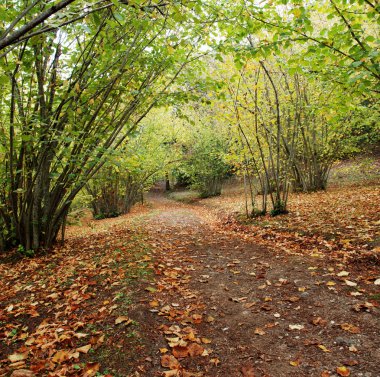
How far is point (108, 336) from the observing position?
3.21 metres

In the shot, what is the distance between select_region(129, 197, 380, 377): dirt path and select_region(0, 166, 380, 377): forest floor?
0.01 meters

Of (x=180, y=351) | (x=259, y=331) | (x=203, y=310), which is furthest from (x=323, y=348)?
(x=203, y=310)

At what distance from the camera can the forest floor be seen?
9.10 ft

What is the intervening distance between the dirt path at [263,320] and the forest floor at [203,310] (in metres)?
0.01

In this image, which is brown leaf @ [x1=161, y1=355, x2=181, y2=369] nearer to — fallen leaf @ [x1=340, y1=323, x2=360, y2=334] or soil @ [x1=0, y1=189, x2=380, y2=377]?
soil @ [x1=0, y1=189, x2=380, y2=377]

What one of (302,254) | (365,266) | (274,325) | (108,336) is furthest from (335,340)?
(302,254)

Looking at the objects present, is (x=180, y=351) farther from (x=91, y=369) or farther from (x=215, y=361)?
(x=91, y=369)

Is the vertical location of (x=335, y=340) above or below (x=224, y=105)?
below

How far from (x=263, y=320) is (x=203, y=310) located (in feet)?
2.60

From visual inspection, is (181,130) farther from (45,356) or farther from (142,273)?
(45,356)

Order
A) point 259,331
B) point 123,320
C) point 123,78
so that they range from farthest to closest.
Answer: point 123,78 < point 123,320 < point 259,331

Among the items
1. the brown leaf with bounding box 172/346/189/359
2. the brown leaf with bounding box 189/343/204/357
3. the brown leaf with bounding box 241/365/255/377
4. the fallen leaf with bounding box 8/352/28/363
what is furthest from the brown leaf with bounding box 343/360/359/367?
the fallen leaf with bounding box 8/352/28/363

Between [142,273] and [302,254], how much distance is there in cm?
305

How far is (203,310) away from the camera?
381cm
